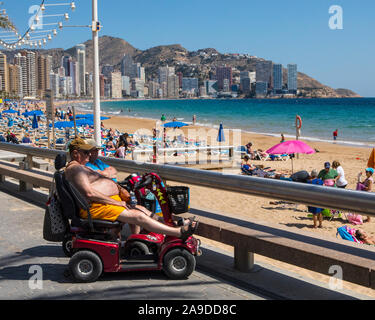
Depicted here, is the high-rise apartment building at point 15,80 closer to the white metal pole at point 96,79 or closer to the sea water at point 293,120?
the sea water at point 293,120

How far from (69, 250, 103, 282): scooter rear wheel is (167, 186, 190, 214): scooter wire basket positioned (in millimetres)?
913

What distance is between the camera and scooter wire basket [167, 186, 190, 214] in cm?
482

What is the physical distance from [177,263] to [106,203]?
89 cm

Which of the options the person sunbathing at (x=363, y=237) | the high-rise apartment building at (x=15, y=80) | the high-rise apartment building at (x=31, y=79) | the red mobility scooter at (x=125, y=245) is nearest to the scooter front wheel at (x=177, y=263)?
the red mobility scooter at (x=125, y=245)

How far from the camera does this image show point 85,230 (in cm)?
467

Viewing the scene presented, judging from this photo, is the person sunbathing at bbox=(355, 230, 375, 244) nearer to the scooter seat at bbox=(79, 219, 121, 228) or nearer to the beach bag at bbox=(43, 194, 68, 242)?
the scooter seat at bbox=(79, 219, 121, 228)

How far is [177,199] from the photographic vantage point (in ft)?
15.9

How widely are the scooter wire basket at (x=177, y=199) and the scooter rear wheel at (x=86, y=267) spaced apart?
3.00 ft

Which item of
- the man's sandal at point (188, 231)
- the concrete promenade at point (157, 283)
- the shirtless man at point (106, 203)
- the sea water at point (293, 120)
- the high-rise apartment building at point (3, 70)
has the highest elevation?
the high-rise apartment building at point (3, 70)

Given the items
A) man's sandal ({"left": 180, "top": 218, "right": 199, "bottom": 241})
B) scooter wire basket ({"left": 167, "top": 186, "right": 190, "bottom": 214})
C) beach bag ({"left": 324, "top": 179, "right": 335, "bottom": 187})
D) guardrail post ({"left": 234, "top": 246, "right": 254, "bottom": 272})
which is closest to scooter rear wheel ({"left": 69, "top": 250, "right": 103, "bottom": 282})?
man's sandal ({"left": 180, "top": 218, "right": 199, "bottom": 241})

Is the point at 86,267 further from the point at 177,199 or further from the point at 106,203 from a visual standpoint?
the point at 177,199

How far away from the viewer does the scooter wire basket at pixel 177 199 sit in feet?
15.8

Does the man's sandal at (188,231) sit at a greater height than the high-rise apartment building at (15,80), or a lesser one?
lesser
